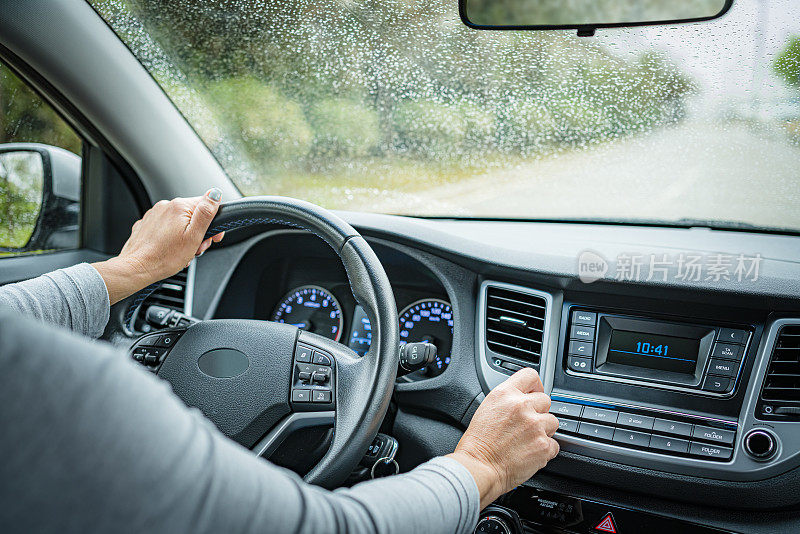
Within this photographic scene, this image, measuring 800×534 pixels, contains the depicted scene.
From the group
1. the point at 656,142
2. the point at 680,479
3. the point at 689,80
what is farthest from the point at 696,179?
the point at 680,479

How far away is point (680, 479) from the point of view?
1653 millimetres

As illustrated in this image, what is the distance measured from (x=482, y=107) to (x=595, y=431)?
1.28 metres

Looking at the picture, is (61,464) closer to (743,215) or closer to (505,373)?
(505,373)

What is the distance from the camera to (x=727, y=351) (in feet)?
5.43

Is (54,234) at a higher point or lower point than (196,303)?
higher

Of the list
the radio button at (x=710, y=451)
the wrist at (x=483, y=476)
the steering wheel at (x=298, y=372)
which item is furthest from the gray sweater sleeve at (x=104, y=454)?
the radio button at (x=710, y=451)

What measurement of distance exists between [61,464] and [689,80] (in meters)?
2.12

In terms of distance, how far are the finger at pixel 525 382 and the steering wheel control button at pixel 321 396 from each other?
438mm

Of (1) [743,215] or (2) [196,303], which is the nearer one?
(1) [743,215]

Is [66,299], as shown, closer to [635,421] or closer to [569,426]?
[569,426]

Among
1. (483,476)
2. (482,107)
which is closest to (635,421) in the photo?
(483,476)

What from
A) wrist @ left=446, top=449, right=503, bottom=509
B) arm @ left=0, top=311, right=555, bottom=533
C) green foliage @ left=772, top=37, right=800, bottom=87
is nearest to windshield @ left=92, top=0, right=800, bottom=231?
green foliage @ left=772, top=37, right=800, bottom=87

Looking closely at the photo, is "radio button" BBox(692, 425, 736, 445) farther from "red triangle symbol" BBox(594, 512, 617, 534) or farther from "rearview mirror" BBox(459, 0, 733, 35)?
"rearview mirror" BBox(459, 0, 733, 35)

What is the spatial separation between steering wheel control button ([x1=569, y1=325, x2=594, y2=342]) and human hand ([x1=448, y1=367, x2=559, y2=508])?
35 centimetres
